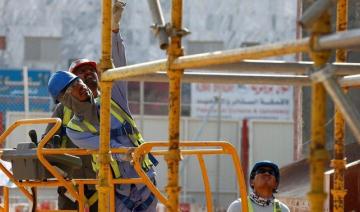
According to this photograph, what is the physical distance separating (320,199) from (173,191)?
41.0 inches

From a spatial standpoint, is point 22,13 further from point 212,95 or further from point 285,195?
point 285,195

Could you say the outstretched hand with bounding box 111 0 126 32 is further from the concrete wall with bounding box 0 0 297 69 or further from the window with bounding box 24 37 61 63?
the window with bounding box 24 37 61 63

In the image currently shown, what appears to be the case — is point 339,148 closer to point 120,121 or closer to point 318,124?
point 120,121

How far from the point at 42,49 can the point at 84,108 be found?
24.3 metres

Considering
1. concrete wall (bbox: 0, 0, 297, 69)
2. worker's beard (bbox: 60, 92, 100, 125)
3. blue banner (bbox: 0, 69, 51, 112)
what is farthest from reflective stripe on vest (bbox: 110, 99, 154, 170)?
concrete wall (bbox: 0, 0, 297, 69)

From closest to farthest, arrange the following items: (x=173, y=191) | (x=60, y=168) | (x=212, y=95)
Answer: (x=173, y=191) → (x=60, y=168) → (x=212, y=95)

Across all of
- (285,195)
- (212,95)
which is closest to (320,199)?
(285,195)

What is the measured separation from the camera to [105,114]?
526cm

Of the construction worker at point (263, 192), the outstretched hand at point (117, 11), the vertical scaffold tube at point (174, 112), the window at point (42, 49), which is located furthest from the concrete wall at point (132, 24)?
the vertical scaffold tube at point (174, 112)

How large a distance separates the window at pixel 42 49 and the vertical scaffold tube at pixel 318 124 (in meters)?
26.7

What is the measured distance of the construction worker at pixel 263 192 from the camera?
638 cm

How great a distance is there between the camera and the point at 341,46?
133 inches

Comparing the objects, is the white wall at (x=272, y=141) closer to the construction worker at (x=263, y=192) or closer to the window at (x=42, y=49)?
the window at (x=42, y=49)

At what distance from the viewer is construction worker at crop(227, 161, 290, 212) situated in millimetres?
6375
